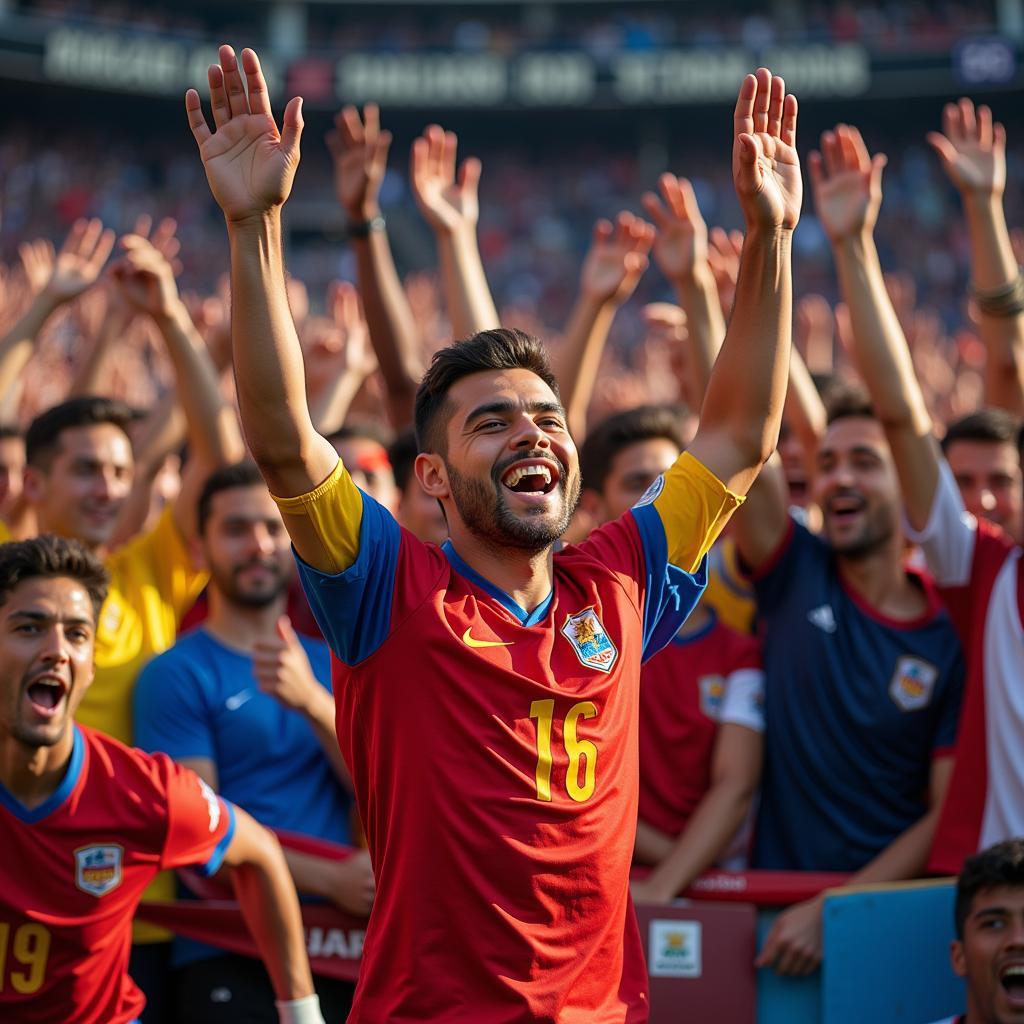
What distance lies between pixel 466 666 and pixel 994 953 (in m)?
1.75

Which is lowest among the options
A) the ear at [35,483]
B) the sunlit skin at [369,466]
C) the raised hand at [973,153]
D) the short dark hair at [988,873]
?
the short dark hair at [988,873]

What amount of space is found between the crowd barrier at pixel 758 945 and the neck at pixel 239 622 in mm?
633

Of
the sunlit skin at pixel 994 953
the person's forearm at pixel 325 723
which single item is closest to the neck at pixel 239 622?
Result: the person's forearm at pixel 325 723

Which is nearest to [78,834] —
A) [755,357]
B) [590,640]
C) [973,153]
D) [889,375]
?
[590,640]

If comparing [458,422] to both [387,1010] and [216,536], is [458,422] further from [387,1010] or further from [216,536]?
[216,536]

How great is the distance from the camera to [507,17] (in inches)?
1218

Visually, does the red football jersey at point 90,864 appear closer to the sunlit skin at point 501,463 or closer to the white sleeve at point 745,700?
the sunlit skin at point 501,463

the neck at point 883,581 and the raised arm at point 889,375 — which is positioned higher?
the raised arm at point 889,375

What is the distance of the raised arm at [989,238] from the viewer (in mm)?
4777

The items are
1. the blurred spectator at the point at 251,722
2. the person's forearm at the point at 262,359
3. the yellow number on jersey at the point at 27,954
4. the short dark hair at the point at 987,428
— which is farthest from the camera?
the short dark hair at the point at 987,428

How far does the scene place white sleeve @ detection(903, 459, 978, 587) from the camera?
4.00 metres

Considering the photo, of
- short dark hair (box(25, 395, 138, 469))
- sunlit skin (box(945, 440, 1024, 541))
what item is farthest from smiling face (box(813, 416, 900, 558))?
short dark hair (box(25, 395, 138, 469))

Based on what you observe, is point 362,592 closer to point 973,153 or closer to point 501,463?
point 501,463

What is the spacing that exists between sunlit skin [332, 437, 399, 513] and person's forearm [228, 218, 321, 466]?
226cm
